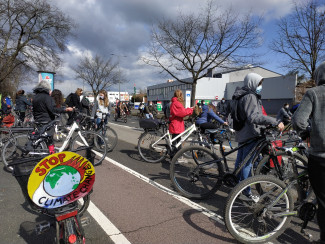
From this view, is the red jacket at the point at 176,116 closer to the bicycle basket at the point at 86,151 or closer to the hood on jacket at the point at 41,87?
the hood on jacket at the point at 41,87

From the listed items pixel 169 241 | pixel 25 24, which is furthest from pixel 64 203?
pixel 25 24

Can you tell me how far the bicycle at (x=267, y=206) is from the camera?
242 cm

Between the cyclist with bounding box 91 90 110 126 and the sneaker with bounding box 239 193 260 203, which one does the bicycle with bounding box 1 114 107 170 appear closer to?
the cyclist with bounding box 91 90 110 126

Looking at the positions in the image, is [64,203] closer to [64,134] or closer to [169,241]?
[169,241]

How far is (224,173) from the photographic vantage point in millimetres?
3340

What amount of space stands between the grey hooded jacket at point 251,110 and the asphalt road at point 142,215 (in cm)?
58

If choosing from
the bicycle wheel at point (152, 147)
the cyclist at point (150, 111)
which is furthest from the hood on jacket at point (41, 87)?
the cyclist at point (150, 111)

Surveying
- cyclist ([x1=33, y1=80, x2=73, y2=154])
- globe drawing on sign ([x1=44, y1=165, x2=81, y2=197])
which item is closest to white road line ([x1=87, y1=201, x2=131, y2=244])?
globe drawing on sign ([x1=44, y1=165, x2=81, y2=197])

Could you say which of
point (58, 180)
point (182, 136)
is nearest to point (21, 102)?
point (182, 136)

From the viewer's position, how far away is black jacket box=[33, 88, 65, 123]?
15.6 ft

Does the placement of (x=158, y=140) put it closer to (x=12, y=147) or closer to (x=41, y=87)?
(x=41, y=87)

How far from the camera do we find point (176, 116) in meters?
5.35

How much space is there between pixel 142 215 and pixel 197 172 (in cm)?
105

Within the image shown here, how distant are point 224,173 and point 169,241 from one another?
1.29 meters
